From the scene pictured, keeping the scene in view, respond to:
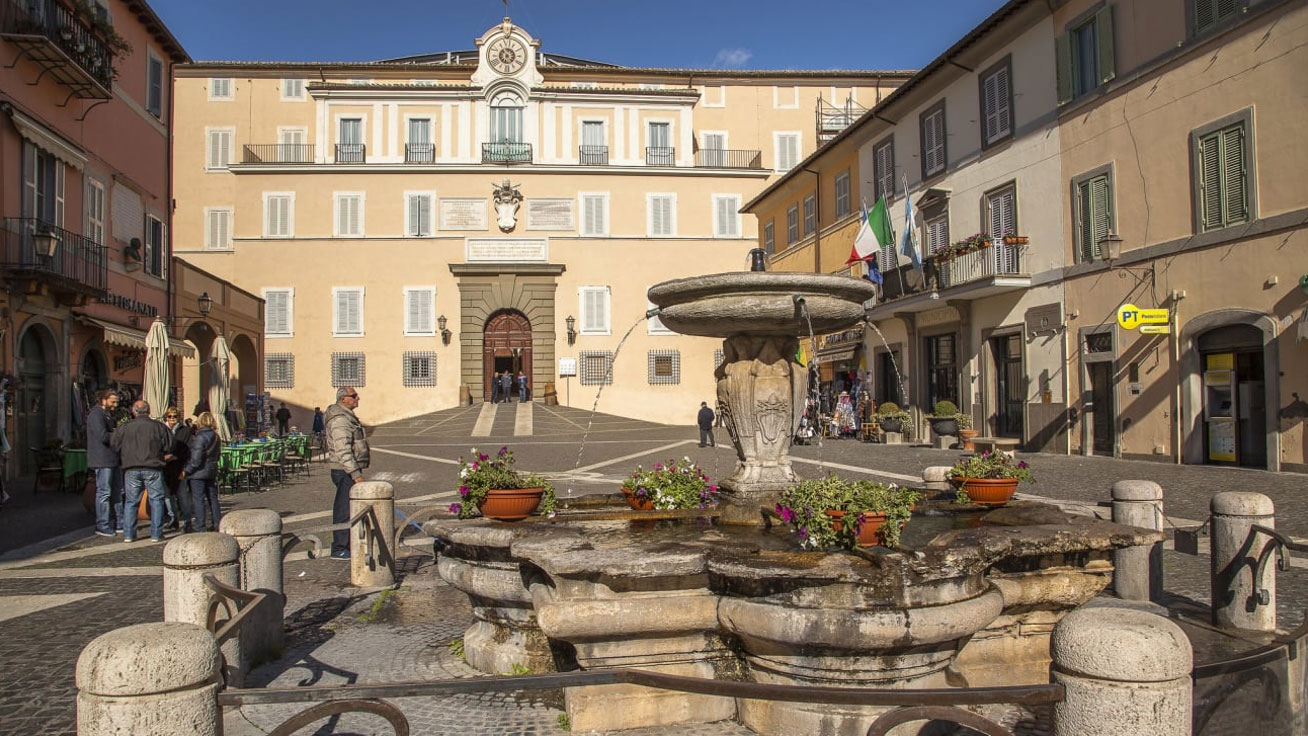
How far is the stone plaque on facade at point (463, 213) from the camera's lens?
3700 centimetres

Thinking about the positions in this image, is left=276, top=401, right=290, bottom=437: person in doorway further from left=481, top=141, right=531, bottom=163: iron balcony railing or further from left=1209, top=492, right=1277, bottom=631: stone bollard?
left=1209, top=492, right=1277, bottom=631: stone bollard

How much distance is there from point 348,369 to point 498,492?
106ft

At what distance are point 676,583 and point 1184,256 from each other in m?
15.6

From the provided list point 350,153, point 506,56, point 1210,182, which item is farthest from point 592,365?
point 1210,182

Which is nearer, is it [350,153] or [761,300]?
[761,300]

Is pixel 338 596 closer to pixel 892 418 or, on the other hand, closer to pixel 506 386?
pixel 892 418

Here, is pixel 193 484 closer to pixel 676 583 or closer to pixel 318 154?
pixel 676 583

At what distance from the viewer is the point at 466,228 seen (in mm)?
37094

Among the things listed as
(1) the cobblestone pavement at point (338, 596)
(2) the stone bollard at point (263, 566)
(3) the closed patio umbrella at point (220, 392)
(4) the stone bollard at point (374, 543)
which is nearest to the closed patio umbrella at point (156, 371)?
(3) the closed patio umbrella at point (220, 392)

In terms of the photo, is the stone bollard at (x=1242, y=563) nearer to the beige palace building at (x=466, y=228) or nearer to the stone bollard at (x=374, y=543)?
the stone bollard at (x=374, y=543)

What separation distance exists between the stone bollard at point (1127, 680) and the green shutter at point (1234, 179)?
15390 mm

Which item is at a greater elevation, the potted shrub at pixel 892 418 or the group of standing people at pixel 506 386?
the group of standing people at pixel 506 386

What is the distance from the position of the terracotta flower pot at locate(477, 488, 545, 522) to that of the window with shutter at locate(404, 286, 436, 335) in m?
32.1

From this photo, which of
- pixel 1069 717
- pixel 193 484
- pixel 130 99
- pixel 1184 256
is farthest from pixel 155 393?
pixel 1184 256
